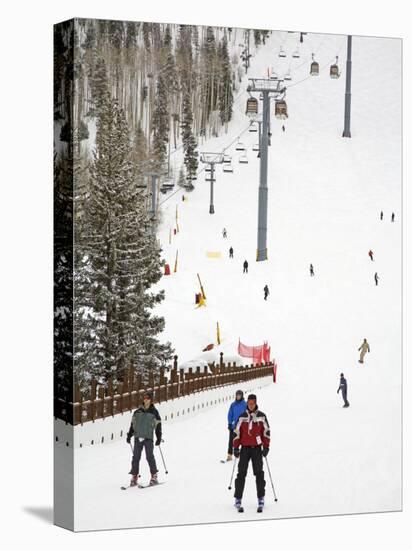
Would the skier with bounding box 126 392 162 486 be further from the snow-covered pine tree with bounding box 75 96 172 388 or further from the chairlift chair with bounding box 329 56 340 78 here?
the chairlift chair with bounding box 329 56 340 78

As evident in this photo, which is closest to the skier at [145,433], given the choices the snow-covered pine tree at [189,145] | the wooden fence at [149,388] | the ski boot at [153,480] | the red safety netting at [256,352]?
the ski boot at [153,480]

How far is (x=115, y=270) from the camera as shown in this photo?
20.7m

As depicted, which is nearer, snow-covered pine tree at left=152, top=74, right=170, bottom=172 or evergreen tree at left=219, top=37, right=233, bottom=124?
snow-covered pine tree at left=152, top=74, right=170, bottom=172

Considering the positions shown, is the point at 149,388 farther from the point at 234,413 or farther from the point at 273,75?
the point at 273,75

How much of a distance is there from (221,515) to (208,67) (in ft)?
18.3

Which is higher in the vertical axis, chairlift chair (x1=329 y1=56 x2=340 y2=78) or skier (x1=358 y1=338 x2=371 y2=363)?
chairlift chair (x1=329 y1=56 x2=340 y2=78)

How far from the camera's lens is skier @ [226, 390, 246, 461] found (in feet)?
68.8

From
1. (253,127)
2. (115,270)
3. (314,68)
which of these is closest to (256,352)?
(115,270)

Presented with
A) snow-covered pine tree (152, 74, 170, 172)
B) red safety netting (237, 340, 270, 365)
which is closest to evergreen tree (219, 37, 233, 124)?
snow-covered pine tree (152, 74, 170, 172)

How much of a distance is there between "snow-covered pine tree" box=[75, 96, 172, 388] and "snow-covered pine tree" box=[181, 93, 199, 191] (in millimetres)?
837

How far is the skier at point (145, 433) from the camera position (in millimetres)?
20328

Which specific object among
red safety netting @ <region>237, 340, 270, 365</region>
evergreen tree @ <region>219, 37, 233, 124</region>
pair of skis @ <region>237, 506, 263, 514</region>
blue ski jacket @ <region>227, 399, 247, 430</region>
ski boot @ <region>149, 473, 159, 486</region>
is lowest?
pair of skis @ <region>237, 506, 263, 514</region>

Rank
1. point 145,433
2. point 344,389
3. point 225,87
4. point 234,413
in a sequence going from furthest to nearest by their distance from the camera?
point 344,389
point 225,87
point 234,413
point 145,433

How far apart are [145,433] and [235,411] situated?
1.31 m
